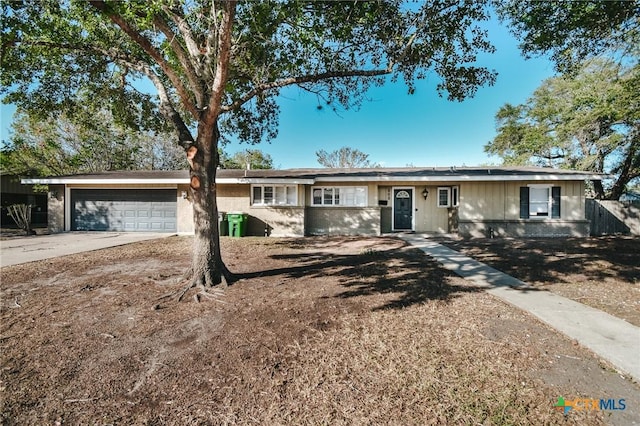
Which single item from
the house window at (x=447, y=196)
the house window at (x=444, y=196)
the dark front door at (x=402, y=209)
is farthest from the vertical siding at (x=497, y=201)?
the dark front door at (x=402, y=209)

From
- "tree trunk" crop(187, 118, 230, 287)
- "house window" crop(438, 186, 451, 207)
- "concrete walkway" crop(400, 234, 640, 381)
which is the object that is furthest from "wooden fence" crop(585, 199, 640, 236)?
"tree trunk" crop(187, 118, 230, 287)

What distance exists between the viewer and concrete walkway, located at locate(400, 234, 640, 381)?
3.04 meters

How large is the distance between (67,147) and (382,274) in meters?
26.3

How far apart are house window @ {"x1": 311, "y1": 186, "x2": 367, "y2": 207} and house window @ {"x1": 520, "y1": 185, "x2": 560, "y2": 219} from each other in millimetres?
6869

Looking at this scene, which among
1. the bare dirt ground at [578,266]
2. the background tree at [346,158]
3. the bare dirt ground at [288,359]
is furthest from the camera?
the background tree at [346,158]

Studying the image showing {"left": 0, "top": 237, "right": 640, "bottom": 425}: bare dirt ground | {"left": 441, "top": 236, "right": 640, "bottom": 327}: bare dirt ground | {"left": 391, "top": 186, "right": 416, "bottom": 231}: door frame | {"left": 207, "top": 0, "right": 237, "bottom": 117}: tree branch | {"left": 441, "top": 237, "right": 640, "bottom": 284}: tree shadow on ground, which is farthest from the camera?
{"left": 391, "top": 186, "right": 416, "bottom": 231}: door frame

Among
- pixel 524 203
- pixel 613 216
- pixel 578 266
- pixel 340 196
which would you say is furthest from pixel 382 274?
pixel 613 216

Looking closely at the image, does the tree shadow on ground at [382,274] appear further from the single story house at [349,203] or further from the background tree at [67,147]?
the background tree at [67,147]

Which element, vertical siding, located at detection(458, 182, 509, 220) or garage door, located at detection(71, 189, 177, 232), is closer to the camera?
vertical siding, located at detection(458, 182, 509, 220)

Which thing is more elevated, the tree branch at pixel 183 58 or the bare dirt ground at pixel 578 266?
the tree branch at pixel 183 58

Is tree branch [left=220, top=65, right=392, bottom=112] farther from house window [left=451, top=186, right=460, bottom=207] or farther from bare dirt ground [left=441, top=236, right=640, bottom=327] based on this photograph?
house window [left=451, top=186, right=460, bottom=207]

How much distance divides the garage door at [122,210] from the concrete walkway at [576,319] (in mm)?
13210

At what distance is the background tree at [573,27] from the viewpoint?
5617 millimetres

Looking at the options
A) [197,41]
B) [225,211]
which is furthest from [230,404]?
[225,211]
